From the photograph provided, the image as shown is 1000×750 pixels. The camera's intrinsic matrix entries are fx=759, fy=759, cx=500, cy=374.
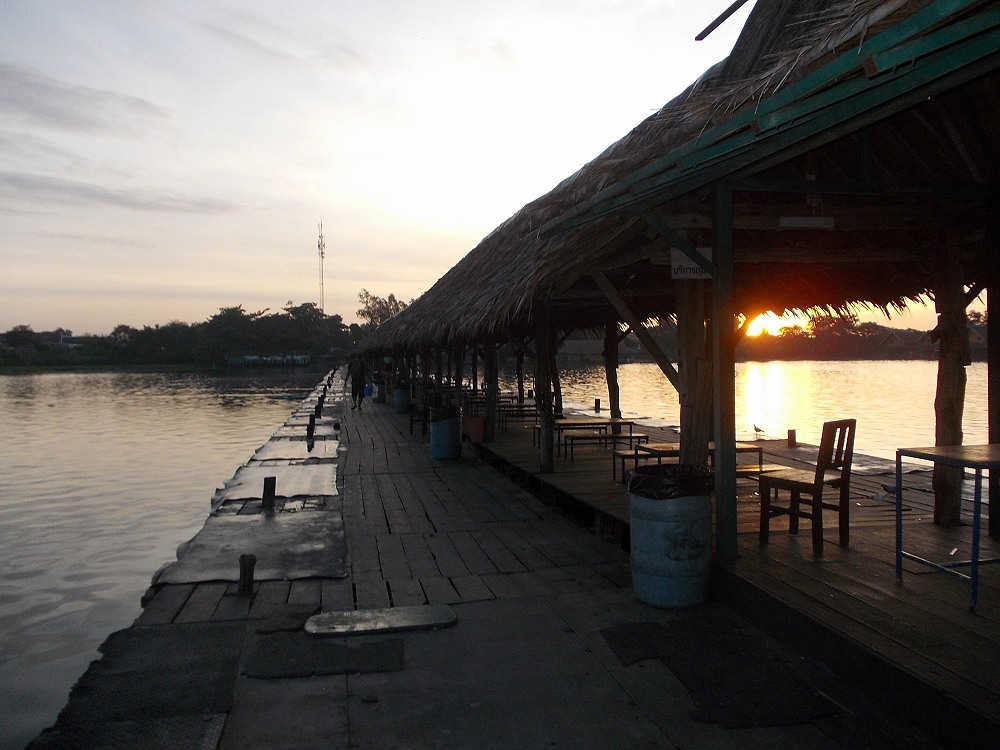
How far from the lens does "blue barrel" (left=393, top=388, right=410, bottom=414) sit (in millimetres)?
22812

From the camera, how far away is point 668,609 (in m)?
4.77

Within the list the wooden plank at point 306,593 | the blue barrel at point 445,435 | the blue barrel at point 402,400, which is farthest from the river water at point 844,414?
the wooden plank at point 306,593

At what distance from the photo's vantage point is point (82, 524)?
10.8 meters

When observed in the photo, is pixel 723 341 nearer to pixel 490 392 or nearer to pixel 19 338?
pixel 490 392

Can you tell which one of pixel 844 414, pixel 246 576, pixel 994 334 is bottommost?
pixel 844 414

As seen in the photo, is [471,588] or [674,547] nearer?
[674,547]

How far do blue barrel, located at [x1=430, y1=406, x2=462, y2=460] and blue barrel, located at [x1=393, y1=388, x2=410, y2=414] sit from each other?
35.2ft

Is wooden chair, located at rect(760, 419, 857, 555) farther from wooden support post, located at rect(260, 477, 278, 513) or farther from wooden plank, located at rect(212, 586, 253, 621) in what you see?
wooden support post, located at rect(260, 477, 278, 513)

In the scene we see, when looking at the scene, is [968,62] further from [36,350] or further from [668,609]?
[36,350]

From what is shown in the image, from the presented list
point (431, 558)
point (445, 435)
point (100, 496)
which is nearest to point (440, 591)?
point (431, 558)

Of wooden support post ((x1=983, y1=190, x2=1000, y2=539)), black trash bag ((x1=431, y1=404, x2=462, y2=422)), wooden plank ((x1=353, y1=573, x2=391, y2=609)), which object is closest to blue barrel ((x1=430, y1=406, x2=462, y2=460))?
black trash bag ((x1=431, y1=404, x2=462, y2=422))

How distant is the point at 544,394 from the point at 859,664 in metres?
6.40

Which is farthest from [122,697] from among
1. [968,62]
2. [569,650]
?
[968,62]

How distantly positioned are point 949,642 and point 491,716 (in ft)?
7.14
